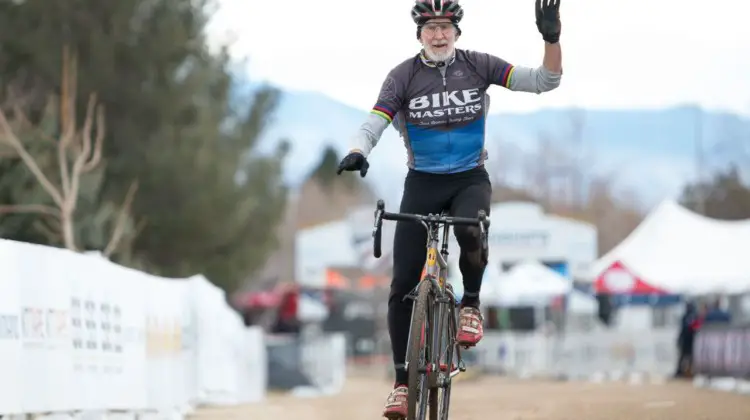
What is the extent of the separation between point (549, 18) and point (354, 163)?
1.50 m

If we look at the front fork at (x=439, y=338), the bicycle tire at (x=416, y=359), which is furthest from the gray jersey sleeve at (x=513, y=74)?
the bicycle tire at (x=416, y=359)

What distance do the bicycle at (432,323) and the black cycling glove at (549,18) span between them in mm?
1141

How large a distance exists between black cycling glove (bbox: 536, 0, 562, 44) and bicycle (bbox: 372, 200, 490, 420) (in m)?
1.14

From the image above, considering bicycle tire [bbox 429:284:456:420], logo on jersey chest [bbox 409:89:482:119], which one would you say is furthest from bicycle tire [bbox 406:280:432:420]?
logo on jersey chest [bbox 409:89:482:119]

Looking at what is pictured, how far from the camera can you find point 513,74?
33.9 feet

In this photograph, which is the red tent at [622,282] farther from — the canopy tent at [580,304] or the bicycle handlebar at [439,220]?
the bicycle handlebar at [439,220]

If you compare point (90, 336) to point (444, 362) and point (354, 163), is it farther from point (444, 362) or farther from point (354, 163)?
point (354, 163)

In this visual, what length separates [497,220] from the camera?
64.2m

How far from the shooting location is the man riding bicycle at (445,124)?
10125 mm

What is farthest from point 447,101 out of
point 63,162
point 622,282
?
point 622,282

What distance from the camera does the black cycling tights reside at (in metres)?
10.2

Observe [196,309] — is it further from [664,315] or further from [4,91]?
[664,315]

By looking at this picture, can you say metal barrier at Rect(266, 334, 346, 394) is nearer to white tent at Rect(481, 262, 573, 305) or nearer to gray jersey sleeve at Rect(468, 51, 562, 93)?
white tent at Rect(481, 262, 573, 305)

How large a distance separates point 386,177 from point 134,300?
181073 mm
